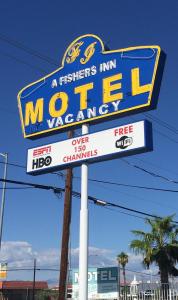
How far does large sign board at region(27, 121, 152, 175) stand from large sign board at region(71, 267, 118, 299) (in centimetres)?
870

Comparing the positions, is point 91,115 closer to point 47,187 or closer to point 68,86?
point 68,86

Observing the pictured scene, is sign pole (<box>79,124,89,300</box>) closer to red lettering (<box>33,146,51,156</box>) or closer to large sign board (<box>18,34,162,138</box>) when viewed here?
red lettering (<box>33,146,51,156</box>)

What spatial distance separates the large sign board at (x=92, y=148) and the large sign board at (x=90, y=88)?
1.57 ft

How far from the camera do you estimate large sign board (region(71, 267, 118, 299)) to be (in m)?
21.3

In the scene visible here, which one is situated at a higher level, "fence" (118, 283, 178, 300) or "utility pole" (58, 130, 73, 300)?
"utility pole" (58, 130, 73, 300)

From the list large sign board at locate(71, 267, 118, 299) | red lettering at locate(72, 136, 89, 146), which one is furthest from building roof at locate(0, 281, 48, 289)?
red lettering at locate(72, 136, 89, 146)

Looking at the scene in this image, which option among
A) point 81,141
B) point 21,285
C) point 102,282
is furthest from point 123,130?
point 21,285

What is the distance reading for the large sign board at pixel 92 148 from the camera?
12.3 meters

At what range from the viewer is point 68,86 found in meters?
14.1

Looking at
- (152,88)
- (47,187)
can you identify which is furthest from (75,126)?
(47,187)

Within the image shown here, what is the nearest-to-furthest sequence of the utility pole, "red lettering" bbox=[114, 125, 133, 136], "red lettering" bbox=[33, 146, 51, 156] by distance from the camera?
1. "red lettering" bbox=[114, 125, 133, 136]
2. "red lettering" bbox=[33, 146, 51, 156]
3. the utility pole

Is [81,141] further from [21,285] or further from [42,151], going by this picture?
[21,285]

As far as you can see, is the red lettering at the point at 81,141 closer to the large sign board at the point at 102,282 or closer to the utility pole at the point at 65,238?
the large sign board at the point at 102,282

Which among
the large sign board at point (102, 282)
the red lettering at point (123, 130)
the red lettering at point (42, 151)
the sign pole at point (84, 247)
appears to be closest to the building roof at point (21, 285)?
the large sign board at point (102, 282)
